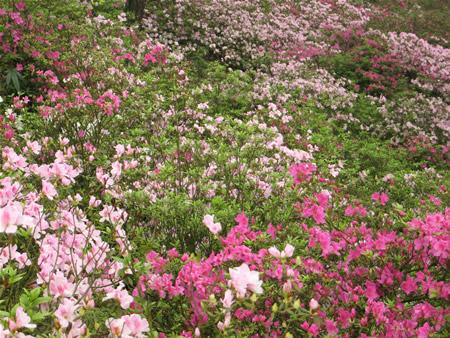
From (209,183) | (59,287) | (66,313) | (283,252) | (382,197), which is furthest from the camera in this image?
(209,183)

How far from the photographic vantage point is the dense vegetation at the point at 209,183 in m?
2.31

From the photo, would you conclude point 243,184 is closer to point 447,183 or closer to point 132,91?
point 132,91

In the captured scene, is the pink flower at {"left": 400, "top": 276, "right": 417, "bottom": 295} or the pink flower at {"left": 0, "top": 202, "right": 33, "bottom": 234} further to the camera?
the pink flower at {"left": 400, "top": 276, "right": 417, "bottom": 295}

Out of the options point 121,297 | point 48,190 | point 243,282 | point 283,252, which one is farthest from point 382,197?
point 48,190

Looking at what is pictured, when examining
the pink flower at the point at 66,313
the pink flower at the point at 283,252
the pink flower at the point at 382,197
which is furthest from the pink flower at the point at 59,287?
the pink flower at the point at 382,197

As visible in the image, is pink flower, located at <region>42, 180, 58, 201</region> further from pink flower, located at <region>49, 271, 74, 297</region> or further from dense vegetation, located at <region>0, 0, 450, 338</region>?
pink flower, located at <region>49, 271, 74, 297</region>

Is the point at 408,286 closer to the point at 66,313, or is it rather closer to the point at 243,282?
the point at 243,282

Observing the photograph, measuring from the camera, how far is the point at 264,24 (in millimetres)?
13773

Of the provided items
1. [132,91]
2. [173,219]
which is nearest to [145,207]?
[173,219]

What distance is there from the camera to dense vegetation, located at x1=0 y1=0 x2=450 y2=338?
7.57 feet

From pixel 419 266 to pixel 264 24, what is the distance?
11888 millimetres

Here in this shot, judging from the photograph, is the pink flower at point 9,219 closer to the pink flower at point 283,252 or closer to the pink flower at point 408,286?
the pink flower at point 283,252

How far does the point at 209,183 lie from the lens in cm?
400

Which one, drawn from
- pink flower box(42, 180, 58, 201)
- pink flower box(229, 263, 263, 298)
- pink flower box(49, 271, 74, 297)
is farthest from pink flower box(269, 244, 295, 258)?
pink flower box(42, 180, 58, 201)
